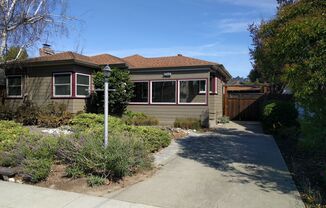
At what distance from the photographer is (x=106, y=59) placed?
787 inches

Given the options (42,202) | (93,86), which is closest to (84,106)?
(93,86)

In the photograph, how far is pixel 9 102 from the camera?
1948cm

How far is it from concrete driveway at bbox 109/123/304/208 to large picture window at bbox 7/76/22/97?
13197 millimetres

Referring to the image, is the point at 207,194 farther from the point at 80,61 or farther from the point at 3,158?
the point at 80,61

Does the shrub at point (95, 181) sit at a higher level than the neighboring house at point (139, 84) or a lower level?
lower

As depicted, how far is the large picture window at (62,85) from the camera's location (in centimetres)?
1778

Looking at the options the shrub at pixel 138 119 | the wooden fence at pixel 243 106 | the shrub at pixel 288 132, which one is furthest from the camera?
the wooden fence at pixel 243 106

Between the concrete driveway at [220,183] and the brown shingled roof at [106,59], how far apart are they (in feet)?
33.8

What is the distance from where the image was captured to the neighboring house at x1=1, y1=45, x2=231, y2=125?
17.5 m

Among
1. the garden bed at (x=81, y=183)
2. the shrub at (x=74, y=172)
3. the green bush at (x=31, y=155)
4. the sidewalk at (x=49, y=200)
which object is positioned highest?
the green bush at (x=31, y=155)

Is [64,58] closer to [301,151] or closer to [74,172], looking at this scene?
[74,172]

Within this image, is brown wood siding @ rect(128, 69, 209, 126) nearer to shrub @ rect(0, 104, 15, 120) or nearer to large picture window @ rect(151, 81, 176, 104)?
large picture window @ rect(151, 81, 176, 104)

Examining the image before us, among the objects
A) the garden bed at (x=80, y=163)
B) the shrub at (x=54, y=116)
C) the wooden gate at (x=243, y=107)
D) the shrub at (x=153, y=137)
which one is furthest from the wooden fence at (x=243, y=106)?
the garden bed at (x=80, y=163)

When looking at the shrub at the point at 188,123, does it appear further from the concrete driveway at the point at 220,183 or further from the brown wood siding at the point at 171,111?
the concrete driveway at the point at 220,183
